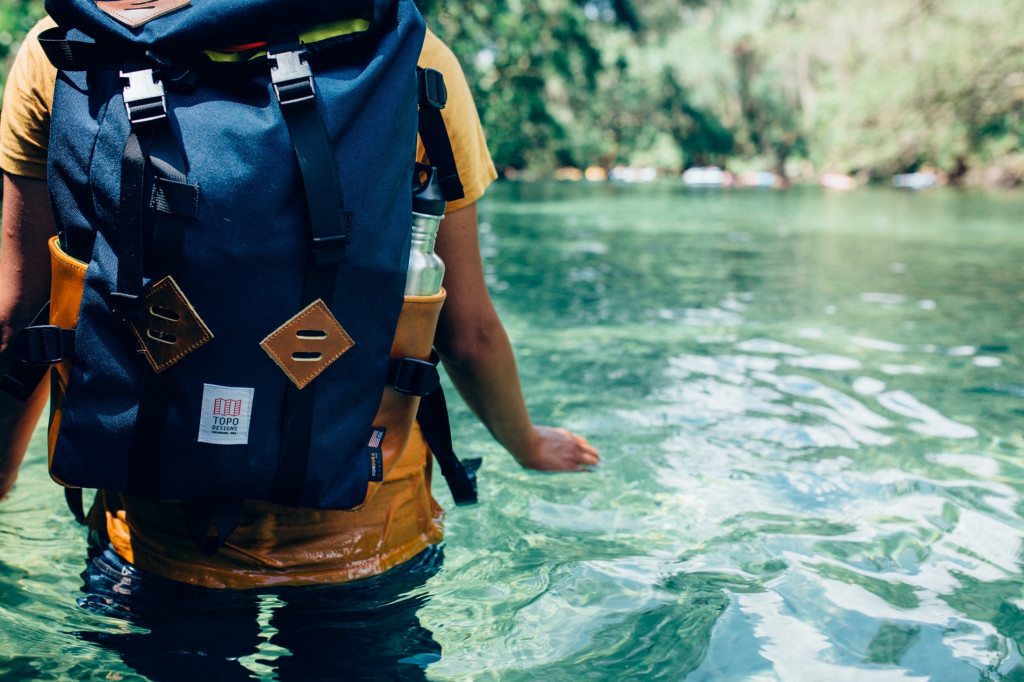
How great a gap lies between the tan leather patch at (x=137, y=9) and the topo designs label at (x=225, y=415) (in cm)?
59

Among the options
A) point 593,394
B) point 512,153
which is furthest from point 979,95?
point 593,394

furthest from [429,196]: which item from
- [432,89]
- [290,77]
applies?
[290,77]

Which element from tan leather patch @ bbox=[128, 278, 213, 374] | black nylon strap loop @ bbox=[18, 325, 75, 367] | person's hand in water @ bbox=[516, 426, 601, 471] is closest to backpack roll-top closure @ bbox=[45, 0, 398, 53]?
tan leather patch @ bbox=[128, 278, 213, 374]

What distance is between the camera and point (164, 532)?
5.52 feet

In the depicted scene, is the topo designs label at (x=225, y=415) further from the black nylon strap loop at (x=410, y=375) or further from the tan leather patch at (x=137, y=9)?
the tan leather patch at (x=137, y=9)

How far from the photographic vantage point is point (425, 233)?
1570 mm

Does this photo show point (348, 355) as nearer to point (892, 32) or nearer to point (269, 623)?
point (269, 623)

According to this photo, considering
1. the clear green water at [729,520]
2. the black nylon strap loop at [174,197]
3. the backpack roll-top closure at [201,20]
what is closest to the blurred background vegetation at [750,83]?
the clear green water at [729,520]

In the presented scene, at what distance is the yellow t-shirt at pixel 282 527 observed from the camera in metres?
1.57

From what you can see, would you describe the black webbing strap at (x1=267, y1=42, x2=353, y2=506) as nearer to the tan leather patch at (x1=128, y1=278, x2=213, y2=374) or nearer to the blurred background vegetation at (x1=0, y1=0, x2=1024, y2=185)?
the tan leather patch at (x1=128, y1=278, x2=213, y2=374)

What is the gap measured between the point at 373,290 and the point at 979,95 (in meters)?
36.9

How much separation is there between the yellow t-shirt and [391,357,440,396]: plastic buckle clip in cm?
19

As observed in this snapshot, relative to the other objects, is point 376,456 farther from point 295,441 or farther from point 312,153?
point 312,153

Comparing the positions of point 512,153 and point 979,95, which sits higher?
point 979,95
